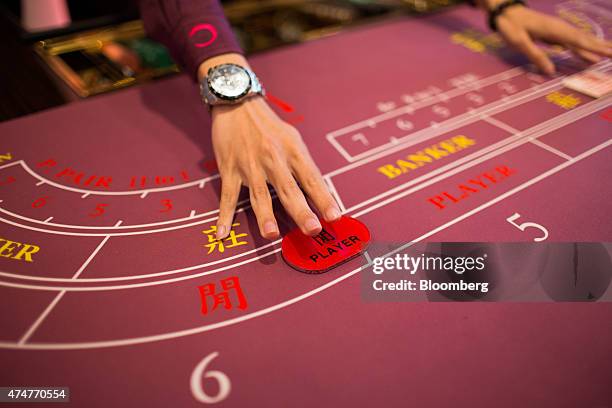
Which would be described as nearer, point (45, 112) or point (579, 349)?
point (579, 349)

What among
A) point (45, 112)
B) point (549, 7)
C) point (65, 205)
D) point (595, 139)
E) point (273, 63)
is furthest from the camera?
point (549, 7)

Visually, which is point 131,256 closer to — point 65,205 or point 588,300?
point 65,205

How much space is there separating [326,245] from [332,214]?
2.3 inches

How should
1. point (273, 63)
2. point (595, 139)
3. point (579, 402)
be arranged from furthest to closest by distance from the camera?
point (273, 63) < point (595, 139) < point (579, 402)

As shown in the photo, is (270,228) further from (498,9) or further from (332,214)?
(498,9)

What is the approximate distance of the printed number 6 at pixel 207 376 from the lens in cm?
58

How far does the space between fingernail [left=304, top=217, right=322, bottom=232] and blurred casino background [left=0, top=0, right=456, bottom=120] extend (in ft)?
2.87

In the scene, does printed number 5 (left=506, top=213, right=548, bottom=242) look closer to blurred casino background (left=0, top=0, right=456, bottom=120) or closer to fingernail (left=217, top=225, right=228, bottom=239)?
fingernail (left=217, top=225, right=228, bottom=239)

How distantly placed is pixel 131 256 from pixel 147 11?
29.9 inches

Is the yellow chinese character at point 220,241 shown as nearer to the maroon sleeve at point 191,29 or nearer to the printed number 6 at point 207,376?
the printed number 6 at point 207,376

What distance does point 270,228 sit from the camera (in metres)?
0.77

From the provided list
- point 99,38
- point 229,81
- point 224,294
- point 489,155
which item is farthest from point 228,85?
point 99,38

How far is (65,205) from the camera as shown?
883 millimetres

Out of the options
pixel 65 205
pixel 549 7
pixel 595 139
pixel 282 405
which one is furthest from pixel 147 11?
pixel 549 7
